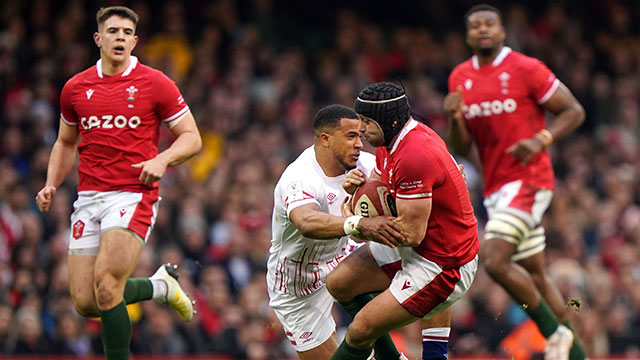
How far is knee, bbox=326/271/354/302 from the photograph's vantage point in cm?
678

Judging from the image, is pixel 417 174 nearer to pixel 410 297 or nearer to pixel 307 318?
pixel 410 297

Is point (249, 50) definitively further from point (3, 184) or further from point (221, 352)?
point (221, 352)

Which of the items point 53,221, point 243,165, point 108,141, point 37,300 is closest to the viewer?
point 108,141

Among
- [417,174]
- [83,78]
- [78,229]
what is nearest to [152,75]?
Result: [83,78]

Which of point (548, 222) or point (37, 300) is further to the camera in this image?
point (548, 222)

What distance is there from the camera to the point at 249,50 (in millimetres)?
15523

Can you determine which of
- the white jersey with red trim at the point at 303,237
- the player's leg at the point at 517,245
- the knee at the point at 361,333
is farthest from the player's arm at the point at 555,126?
the knee at the point at 361,333

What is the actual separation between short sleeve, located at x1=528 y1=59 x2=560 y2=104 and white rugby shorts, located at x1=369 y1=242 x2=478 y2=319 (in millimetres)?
2505

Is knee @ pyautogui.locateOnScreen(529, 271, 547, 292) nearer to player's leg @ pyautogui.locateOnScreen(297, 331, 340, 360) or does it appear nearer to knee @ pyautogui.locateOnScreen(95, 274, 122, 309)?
player's leg @ pyautogui.locateOnScreen(297, 331, 340, 360)

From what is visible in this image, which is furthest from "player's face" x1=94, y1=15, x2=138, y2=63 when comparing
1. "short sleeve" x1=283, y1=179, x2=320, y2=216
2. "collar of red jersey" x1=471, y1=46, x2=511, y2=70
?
"collar of red jersey" x1=471, y1=46, x2=511, y2=70

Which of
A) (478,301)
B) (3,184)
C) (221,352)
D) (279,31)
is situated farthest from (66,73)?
(478,301)

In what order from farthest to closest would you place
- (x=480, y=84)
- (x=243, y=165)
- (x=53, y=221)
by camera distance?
1. (x=243, y=165)
2. (x=53, y=221)
3. (x=480, y=84)

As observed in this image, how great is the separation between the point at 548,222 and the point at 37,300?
715 cm

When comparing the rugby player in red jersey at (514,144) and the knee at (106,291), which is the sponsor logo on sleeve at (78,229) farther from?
the rugby player in red jersey at (514,144)
